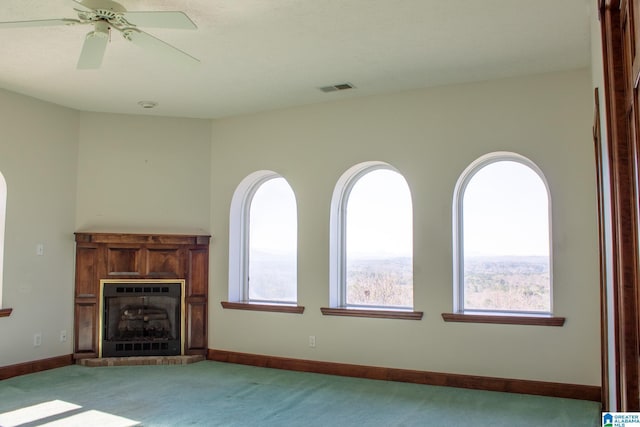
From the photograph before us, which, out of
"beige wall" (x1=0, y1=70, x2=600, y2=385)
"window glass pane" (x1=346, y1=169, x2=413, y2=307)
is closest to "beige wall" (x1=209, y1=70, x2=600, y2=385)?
"beige wall" (x1=0, y1=70, x2=600, y2=385)

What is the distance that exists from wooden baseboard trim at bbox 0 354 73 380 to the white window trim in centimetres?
179

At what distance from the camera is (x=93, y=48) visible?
328cm

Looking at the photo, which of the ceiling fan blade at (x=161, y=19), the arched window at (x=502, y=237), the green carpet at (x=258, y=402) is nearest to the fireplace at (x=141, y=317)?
the green carpet at (x=258, y=402)

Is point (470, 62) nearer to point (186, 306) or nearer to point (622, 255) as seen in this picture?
point (622, 255)

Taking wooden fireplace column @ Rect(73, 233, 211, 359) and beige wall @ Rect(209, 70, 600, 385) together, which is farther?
wooden fireplace column @ Rect(73, 233, 211, 359)

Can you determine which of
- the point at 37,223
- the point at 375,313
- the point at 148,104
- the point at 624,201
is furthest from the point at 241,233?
the point at 624,201

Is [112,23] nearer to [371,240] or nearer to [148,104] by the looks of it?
[148,104]

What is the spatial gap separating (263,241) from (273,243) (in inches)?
5.4

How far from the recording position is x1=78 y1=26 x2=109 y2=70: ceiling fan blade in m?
3.18

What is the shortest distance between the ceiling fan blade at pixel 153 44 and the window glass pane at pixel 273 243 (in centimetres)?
255

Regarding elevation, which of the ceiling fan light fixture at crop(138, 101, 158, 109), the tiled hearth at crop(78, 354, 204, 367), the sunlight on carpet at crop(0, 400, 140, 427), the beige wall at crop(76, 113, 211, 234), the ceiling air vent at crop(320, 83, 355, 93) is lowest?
the sunlight on carpet at crop(0, 400, 140, 427)

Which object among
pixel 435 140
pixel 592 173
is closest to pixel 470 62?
pixel 435 140

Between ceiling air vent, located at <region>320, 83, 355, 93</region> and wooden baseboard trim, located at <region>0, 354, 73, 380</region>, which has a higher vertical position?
ceiling air vent, located at <region>320, 83, 355, 93</region>

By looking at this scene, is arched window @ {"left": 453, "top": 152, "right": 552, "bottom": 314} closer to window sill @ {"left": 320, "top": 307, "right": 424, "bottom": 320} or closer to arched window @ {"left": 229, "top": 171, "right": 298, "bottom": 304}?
window sill @ {"left": 320, "top": 307, "right": 424, "bottom": 320}
